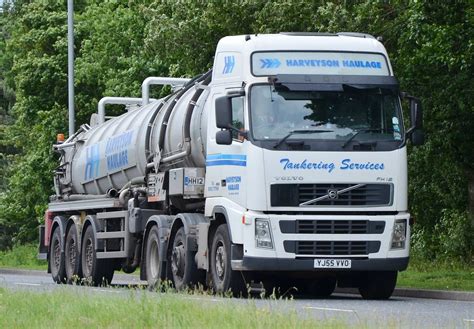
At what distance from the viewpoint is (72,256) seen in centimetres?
2945

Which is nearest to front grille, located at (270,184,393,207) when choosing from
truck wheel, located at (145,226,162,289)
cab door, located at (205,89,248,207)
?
cab door, located at (205,89,248,207)

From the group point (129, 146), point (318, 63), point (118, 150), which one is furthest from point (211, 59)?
point (318, 63)

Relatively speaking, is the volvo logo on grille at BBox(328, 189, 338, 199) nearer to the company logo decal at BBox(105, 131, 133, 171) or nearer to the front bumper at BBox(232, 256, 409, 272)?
the front bumper at BBox(232, 256, 409, 272)

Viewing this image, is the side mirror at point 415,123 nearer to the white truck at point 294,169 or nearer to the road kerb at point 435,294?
the white truck at point 294,169

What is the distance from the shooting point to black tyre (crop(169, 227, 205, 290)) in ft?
73.5

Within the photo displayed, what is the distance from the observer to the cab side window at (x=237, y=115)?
837 inches

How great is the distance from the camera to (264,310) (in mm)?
Answer: 13836

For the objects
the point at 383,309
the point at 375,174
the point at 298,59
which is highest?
the point at 298,59

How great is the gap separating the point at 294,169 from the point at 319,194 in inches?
20.4

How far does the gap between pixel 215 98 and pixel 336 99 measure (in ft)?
6.06

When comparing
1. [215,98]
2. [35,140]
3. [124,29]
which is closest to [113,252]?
[215,98]

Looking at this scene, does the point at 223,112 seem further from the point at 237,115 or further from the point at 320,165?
the point at 320,165

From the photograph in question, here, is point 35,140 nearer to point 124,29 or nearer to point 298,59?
point 124,29

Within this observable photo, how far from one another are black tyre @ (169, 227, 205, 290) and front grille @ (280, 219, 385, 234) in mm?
1951
